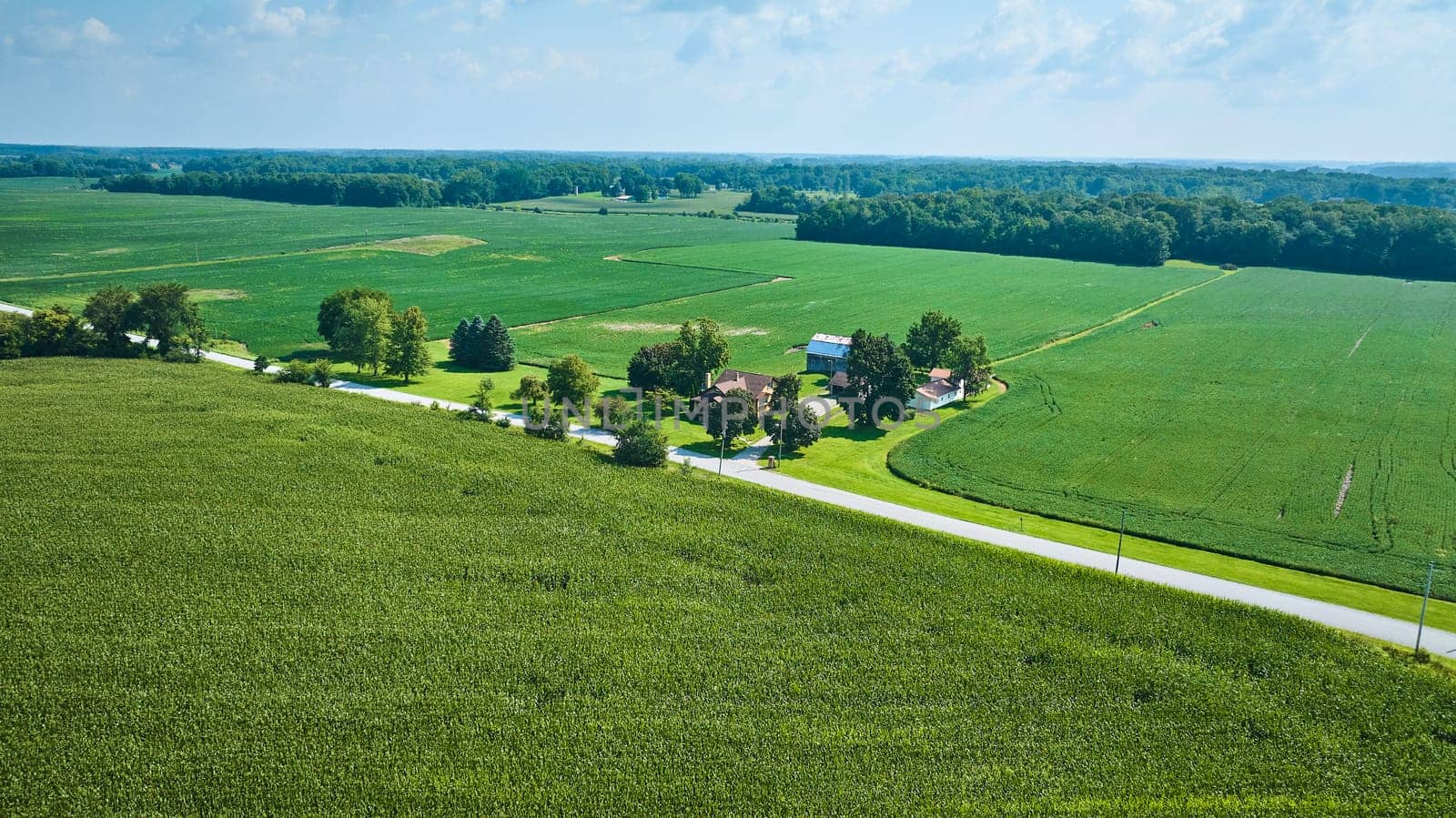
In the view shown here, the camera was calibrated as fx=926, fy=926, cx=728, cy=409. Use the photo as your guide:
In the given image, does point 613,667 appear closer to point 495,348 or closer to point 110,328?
point 495,348

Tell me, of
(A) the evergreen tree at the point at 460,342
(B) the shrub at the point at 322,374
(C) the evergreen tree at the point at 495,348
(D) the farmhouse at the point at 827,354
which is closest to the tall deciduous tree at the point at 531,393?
(C) the evergreen tree at the point at 495,348

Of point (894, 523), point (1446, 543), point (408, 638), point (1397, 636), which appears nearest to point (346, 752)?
point (408, 638)

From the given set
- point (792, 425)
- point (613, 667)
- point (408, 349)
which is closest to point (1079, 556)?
point (792, 425)

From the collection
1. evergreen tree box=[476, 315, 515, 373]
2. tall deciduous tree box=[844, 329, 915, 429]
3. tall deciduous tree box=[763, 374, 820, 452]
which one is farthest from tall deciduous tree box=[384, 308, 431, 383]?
tall deciduous tree box=[844, 329, 915, 429]

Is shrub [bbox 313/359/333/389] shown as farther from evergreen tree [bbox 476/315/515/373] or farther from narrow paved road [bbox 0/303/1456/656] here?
narrow paved road [bbox 0/303/1456/656]

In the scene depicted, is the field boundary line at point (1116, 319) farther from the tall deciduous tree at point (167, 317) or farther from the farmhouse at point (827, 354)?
the tall deciduous tree at point (167, 317)

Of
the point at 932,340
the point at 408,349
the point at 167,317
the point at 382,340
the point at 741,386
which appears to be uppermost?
the point at 932,340
